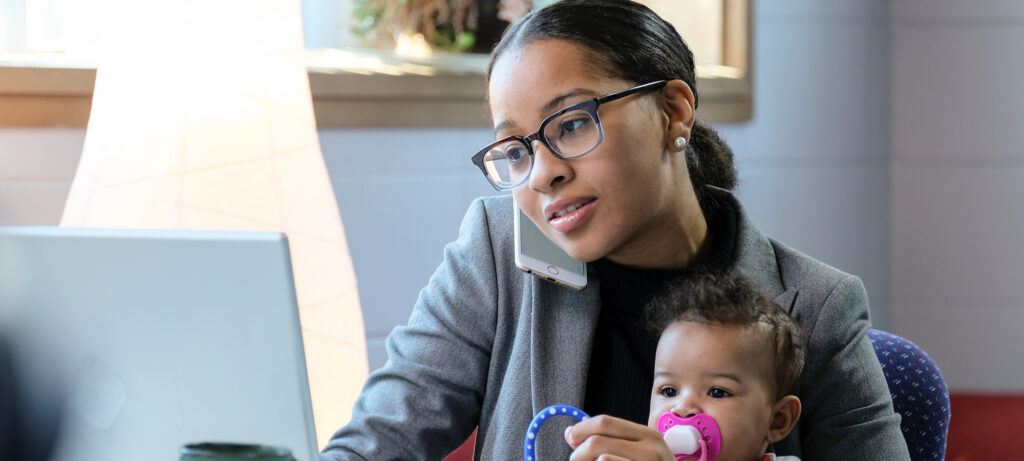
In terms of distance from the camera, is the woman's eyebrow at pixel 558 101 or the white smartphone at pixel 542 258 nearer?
the woman's eyebrow at pixel 558 101

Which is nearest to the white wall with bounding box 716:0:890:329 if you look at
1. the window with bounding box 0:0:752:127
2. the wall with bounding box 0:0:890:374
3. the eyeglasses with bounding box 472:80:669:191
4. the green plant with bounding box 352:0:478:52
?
the wall with bounding box 0:0:890:374

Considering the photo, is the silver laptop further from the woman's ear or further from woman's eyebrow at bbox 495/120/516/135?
the woman's ear

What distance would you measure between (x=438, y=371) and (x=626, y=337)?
0.81 feet

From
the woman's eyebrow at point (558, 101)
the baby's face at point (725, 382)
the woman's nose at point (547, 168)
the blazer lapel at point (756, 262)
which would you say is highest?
A: the woman's eyebrow at point (558, 101)

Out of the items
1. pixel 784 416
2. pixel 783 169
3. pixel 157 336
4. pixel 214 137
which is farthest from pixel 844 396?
pixel 783 169

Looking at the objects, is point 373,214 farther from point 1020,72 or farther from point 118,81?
point 1020,72

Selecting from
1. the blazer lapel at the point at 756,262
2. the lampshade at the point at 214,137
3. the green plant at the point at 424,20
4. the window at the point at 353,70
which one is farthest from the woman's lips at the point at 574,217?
the green plant at the point at 424,20

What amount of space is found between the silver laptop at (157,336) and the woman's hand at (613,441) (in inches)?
12.1

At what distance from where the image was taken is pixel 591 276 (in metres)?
1.46

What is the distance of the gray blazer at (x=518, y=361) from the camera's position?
1.36 m

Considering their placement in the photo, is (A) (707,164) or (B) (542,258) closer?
(B) (542,258)

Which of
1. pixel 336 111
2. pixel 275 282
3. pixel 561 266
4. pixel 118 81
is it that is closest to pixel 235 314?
pixel 275 282

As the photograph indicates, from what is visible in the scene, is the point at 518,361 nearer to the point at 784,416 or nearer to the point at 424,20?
the point at 784,416

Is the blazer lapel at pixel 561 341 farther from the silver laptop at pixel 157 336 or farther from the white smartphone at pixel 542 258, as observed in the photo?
the silver laptop at pixel 157 336
